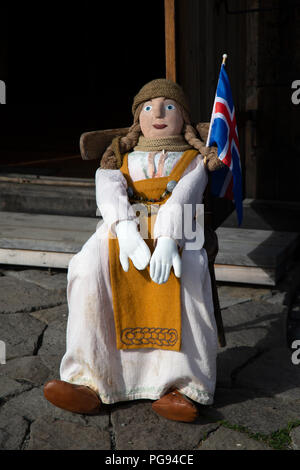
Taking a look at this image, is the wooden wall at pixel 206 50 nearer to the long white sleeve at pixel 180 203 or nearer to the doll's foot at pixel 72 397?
the long white sleeve at pixel 180 203

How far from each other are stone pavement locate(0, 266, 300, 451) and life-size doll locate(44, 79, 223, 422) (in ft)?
0.30

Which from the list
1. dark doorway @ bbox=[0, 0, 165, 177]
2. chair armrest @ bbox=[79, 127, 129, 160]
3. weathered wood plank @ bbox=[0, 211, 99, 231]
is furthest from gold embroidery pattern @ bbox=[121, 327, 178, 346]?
dark doorway @ bbox=[0, 0, 165, 177]

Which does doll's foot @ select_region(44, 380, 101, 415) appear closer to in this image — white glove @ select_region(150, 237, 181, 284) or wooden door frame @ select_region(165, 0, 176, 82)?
white glove @ select_region(150, 237, 181, 284)

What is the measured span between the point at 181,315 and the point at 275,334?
3.87ft

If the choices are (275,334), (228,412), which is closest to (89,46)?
(275,334)

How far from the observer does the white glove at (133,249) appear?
329cm

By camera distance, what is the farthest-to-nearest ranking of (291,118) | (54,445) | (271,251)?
(291,118) < (271,251) < (54,445)

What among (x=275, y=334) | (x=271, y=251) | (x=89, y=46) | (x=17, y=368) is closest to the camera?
(x=17, y=368)

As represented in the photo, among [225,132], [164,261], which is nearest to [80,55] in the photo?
[225,132]

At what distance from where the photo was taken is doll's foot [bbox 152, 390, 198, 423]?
330 cm

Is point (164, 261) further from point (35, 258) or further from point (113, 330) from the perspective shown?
point (35, 258)

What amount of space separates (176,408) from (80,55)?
10732mm

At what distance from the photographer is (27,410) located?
3.52 meters

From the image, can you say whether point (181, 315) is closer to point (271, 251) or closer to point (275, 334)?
point (275, 334)
